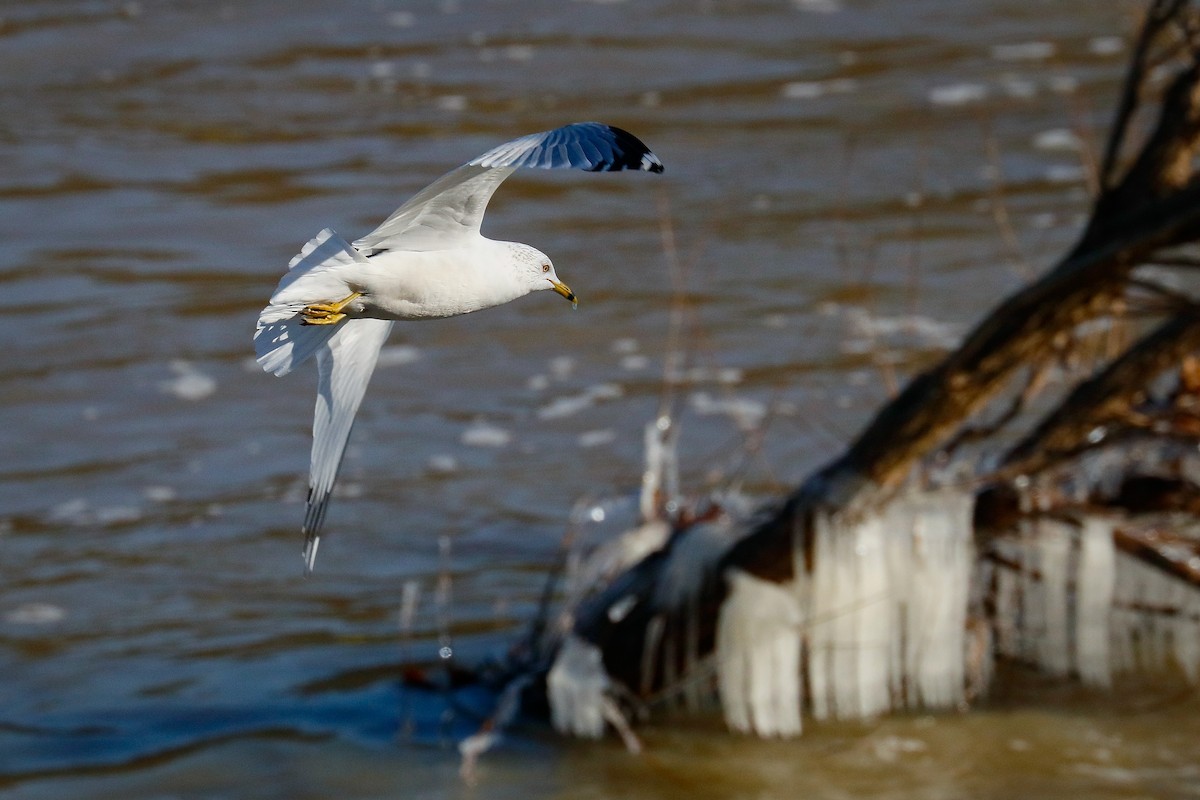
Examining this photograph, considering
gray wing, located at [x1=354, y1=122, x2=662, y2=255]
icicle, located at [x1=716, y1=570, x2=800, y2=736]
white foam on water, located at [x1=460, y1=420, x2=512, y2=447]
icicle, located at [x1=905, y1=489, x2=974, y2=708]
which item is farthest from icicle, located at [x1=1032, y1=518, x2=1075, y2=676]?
white foam on water, located at [x1=460, y1=420, x2=512, y2=447]

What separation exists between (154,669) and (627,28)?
7013 mm

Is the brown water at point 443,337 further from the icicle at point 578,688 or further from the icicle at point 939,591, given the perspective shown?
the icicle at point 939,591

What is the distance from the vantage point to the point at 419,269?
2.93 m

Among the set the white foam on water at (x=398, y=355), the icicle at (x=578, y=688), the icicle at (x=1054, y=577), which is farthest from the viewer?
the white foam on water at (x=398, y=355)

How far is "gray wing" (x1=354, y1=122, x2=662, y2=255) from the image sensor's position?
9.02 feet

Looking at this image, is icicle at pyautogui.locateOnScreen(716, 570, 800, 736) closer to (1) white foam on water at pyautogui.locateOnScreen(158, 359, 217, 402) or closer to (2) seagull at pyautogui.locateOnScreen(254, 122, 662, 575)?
(2) seagull at pyautogui.locateOnScreen(254, 122, 662, 575)

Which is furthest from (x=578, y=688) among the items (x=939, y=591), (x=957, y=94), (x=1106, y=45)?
(x=1106, y=45)

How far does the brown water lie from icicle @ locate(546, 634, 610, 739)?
3.3 inches

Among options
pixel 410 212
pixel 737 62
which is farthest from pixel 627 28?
pixel 410 212

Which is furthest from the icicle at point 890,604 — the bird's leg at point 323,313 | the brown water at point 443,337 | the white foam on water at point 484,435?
the white foam on water at point 484,435

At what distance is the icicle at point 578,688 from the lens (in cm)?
512

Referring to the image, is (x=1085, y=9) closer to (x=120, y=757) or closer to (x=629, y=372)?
(x=629, y=372)

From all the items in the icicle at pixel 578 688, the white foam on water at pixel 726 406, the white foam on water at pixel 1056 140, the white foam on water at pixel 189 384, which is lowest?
the icicle at pixel 578 688

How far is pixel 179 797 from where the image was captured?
17.2 feet
